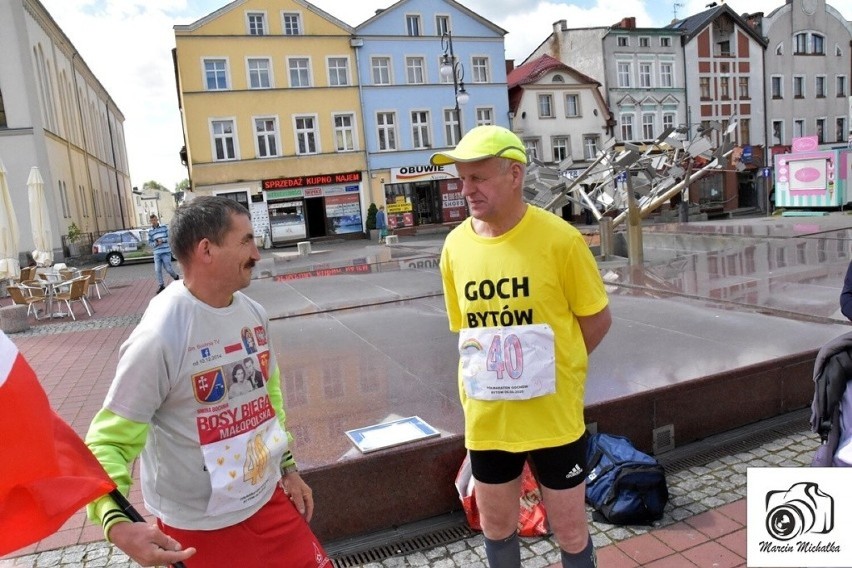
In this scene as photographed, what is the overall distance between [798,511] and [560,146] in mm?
38074

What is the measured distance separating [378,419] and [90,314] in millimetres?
9933

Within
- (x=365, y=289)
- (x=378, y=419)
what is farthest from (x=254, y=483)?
(x=365, y=289)

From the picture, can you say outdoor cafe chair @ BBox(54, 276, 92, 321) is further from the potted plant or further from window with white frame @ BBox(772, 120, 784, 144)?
window with white frame @ BBox(772, 120, 784, 144)

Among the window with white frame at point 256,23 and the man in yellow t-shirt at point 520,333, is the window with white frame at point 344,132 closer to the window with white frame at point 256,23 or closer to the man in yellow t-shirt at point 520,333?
the window with white frame at point 256,23

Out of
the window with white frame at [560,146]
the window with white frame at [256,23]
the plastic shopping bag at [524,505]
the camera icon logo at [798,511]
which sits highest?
the window with white frame at [256,23]

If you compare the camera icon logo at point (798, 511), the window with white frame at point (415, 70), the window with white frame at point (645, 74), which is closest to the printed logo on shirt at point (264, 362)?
the camera icon logo at point (798, 511)

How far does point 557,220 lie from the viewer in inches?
97.3

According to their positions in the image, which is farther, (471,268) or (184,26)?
(184,26)

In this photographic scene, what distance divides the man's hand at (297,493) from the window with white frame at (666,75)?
143 feet

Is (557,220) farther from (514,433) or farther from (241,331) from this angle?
(241,331)

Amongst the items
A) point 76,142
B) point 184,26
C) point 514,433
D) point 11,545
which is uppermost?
point 184,26

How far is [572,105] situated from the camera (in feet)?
126

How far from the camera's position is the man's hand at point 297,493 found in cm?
229

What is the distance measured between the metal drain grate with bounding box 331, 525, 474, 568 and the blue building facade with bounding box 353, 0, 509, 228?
31144 millimetres
